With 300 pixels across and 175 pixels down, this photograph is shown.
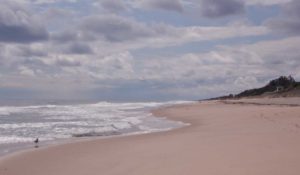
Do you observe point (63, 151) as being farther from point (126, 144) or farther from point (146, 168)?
point (146, 168)

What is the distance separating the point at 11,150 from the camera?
1515 centimetres

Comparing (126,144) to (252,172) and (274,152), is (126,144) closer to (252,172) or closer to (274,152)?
(274,152)

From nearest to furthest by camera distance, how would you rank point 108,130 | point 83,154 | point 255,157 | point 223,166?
point 223,166 < point 255,157 < point 83,154 < point 108,130

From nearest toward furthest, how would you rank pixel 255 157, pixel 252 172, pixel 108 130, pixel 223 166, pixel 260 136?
pixel 252 172 → pixel 223 166 → pixel 255 157 → pixel 260 136 → pixel 108 130

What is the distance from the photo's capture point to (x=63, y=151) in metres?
14.2

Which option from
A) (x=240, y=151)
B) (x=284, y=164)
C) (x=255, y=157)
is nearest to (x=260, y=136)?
(x=240, y=151)

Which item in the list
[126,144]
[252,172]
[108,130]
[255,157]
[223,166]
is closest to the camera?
[252,172]

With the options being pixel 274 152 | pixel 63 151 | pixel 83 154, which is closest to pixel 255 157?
pixel 274 152

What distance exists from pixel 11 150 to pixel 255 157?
8453 millimetres

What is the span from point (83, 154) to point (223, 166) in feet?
17.2

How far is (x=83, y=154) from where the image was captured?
44.1ft

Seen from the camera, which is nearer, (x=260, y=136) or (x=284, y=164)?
(x=284, y=164)

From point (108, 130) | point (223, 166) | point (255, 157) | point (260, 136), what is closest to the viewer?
point (223, 166)

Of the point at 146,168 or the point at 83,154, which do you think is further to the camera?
the point at 83,154
